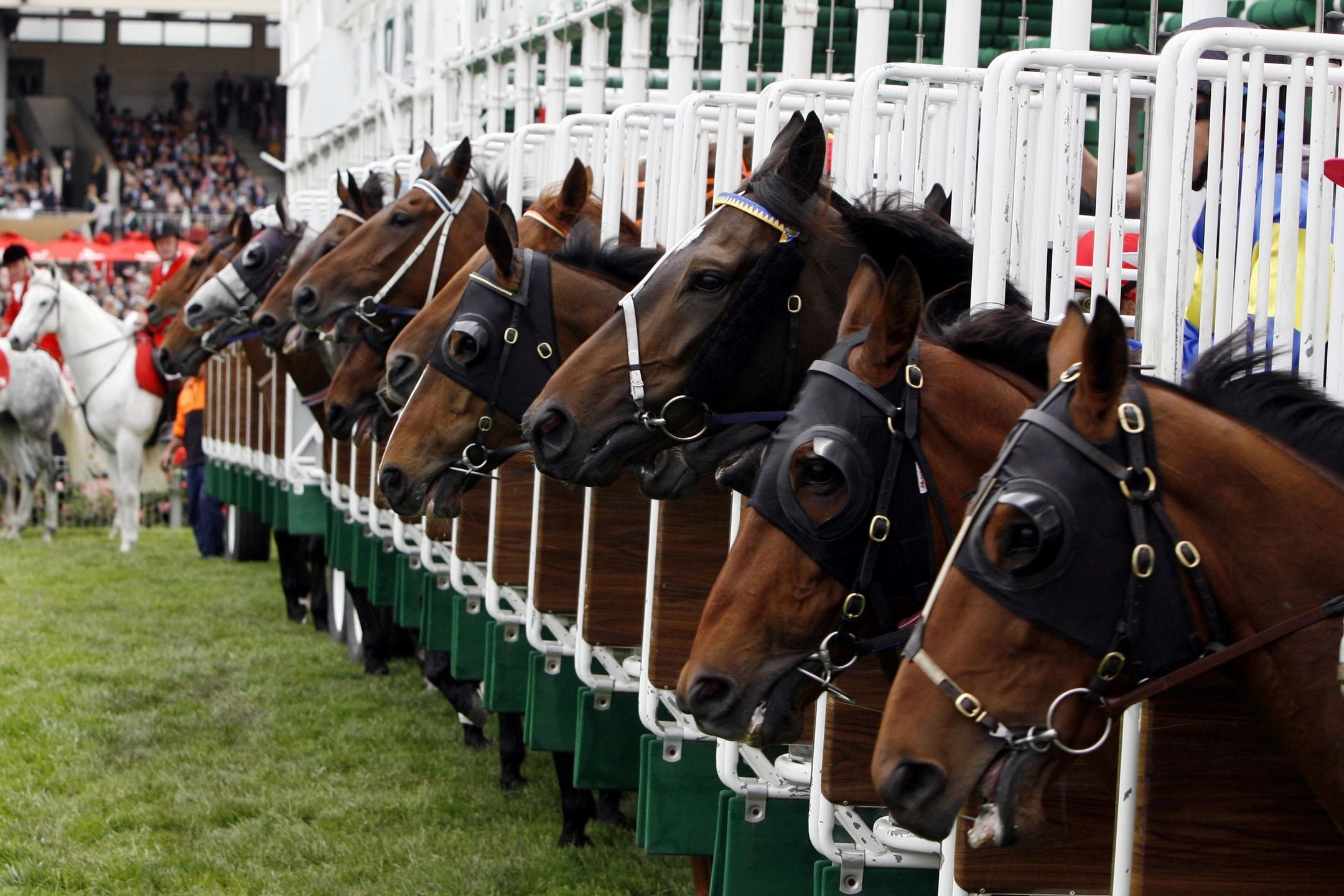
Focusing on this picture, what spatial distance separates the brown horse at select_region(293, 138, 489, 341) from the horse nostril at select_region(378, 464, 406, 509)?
4.43 feet

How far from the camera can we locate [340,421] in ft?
18.8

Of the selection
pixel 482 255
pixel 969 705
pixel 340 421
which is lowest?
pixel 340 421

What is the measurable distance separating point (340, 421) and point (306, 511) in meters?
2.85

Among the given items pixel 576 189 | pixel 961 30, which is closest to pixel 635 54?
pixel 576 189

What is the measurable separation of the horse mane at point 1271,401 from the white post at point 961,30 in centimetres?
176

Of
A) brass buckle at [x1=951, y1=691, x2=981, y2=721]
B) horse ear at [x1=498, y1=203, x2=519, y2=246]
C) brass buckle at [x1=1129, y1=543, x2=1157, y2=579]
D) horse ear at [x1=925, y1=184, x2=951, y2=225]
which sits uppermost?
horse ear at [x1=925, y1=184, x2=951, y2=225]

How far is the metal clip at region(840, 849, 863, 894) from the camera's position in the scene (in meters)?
2.87

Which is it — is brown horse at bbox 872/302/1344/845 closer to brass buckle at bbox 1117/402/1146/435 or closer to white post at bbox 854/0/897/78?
brass buckle at bbox 1117/402/1146/435

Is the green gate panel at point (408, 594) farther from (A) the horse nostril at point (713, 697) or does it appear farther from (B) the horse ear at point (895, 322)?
(B) the horse ear at point (895, 322)

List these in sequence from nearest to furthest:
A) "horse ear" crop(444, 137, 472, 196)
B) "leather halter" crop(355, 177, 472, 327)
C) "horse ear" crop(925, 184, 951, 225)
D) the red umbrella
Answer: "horse ear" crop(925, 184, 951, 225) → "horse ear" crop(444, 137, 472, 196) → "leather halter" crop(355, 177, 472, 327) → the red umbrella

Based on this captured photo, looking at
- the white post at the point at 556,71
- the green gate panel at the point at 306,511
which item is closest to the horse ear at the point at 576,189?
the white post at the point at 556,71

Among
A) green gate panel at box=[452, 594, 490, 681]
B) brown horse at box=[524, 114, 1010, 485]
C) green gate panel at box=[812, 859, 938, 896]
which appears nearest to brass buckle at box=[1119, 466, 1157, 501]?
brown horse at box=[524, 114, 1010, 485]

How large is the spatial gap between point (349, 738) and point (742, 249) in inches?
170

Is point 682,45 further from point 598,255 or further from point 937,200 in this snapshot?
point 937,200
